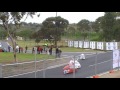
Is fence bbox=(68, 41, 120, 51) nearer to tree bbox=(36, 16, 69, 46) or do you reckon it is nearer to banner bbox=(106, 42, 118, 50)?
banner bbox=(106, 42, 118, 50)

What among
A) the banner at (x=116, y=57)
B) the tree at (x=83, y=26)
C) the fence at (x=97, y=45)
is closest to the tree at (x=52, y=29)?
the fence at (x=97, y=45)

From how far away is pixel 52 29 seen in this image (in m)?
68.2

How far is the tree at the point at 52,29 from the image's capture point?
67.6m

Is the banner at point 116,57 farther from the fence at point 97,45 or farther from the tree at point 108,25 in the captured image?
the tree at point 108,25

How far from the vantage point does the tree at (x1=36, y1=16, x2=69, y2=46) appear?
67.6 meters

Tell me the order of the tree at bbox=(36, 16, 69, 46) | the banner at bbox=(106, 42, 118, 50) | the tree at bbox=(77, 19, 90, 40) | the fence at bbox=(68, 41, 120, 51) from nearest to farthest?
the banner at bbox=(106, 42, 118, 50)
the fence at bbox=(68, 41, 120, 51)
the tree at bbox=(36, 16, 69, 46)
the tree at bbox=(77, 19, 90, 40)

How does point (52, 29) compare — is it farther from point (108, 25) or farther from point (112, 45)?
point (112, 45)

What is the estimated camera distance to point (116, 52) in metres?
20.2

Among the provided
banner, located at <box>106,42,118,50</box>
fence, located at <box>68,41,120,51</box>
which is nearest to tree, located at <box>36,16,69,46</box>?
fence, located at <box>68,41,120,51</box>

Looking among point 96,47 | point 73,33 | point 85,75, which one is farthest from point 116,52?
point 73,33

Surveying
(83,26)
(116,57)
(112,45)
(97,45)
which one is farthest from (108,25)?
(116,57)
